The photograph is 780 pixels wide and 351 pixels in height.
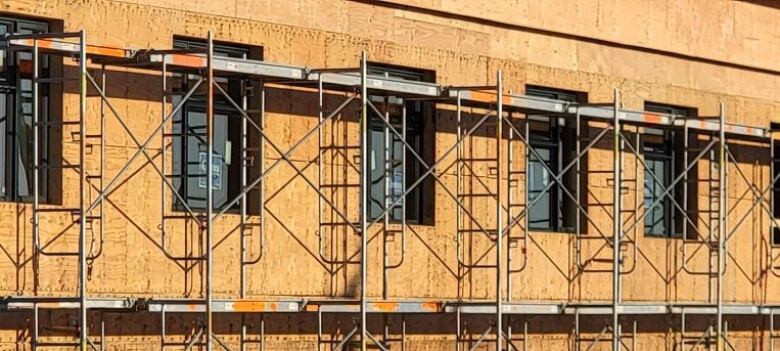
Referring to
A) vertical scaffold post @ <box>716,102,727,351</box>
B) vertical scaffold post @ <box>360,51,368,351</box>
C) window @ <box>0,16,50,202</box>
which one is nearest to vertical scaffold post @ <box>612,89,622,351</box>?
vertical scaffold post @ <box>716,102,727,351</box>

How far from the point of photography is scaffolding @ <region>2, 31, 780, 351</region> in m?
21.3

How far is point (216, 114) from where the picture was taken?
77.6 ft

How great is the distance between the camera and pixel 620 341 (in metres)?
29.0

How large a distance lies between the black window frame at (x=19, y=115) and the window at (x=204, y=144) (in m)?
1.57

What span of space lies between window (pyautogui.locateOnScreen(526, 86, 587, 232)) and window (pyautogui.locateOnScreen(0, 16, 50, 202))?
27.9 feet

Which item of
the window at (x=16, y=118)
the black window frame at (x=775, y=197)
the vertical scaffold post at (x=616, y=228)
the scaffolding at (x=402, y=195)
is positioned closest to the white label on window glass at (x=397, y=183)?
the scaffolding at (x=402, y=195)

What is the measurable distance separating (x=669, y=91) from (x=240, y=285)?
31.0 ft

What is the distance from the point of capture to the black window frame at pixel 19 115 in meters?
21.2

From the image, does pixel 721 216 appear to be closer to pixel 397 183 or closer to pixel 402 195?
pixel 397 183

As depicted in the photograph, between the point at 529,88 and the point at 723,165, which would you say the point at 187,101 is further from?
the point at 723,165

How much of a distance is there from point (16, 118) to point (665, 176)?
12.4 meters

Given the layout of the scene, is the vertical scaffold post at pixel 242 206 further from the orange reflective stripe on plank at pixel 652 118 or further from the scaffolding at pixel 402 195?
the orange reflective stripe on plank at pixel 652 118

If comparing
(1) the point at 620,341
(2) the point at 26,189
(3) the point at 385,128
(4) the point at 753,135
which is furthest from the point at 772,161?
(2) the point at 26,189

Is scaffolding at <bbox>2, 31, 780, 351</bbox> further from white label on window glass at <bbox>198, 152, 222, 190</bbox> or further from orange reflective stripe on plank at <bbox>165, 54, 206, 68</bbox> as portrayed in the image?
white label on window glass at <bbox>198, 152, 222, 190</bbox>
